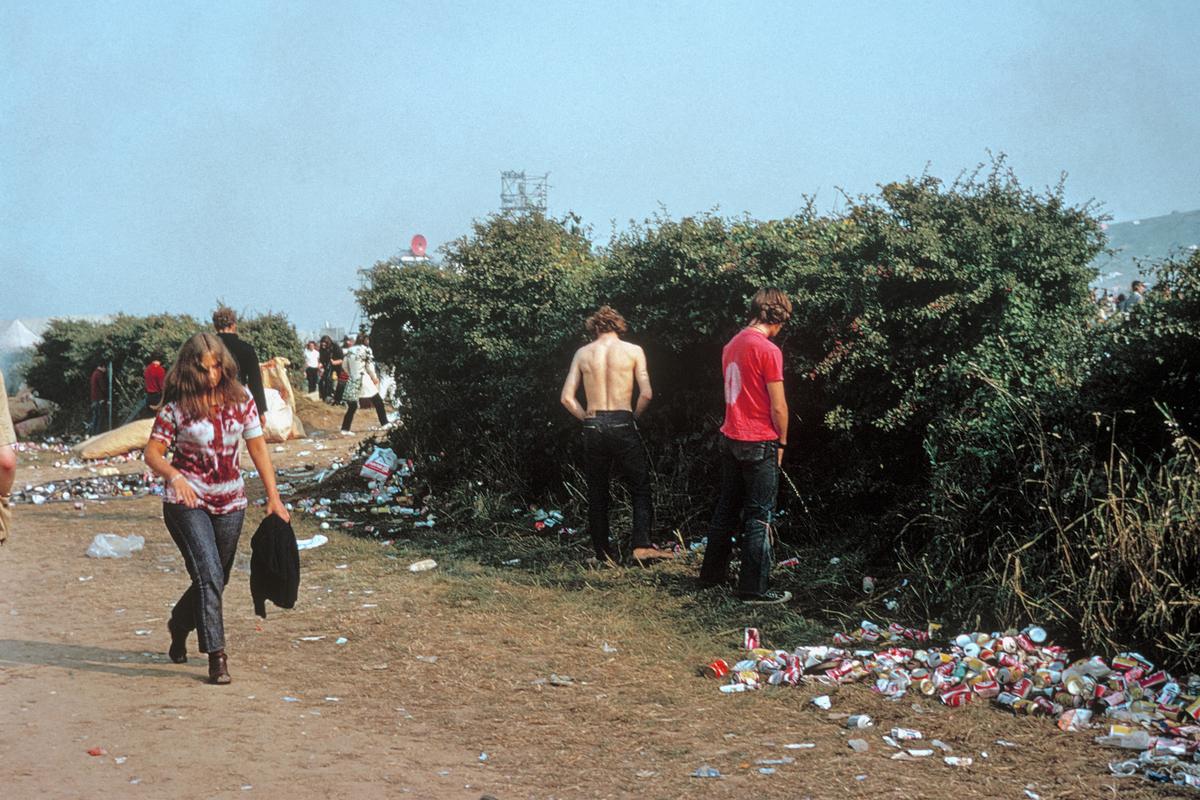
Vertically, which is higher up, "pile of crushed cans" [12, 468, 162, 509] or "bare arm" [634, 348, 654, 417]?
"bare arm" [634, 348, 654, 417]

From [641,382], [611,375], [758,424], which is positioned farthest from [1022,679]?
[611,375]

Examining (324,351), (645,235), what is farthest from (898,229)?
(324,351)

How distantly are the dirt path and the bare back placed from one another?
1.22m

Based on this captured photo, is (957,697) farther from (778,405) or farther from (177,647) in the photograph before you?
(177,647)

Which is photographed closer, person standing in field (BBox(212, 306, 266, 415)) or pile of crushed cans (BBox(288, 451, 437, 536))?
person standing in field (BBox(212, 306, 266, 415))

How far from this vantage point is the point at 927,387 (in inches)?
302

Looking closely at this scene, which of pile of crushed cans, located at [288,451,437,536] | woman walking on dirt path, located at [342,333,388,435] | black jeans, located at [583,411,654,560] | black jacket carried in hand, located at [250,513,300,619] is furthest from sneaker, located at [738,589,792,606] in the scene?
woman walking on dirt path, located at [342,333,388,435]

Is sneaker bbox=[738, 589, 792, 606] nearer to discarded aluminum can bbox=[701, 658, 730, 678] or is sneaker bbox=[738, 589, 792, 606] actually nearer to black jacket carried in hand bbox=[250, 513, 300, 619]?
discarded aluminum can bbox=[701, 658, 730, 678]

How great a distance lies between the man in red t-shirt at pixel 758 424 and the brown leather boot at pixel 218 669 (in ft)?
10.2

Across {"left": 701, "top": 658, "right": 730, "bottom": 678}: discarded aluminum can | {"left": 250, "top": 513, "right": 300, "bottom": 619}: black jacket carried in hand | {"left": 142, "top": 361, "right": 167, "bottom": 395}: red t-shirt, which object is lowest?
{"left": 701, "top": 658, "right": 730, "bottom": 678}: discarded aluminum can

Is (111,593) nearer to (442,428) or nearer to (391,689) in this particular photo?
(391,689)

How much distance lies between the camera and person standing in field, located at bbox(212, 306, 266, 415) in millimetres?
9734

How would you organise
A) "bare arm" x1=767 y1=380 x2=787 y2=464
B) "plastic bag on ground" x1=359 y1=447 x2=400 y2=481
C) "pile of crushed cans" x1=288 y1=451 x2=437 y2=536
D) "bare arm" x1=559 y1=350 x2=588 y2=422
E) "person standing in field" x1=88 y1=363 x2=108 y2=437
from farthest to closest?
"person standing in field" x1=88 y1=363 x2=108 y2=437 < "plastic bag on ground" x1=359 y1=447 x2=400 y2=481 < "pile of crushed cans" x1=288 y1=451 x2=437 y2=536 < "bare arm" x1=559 y1=350 x2=588 y2=422 < "bare arm" x1=767 y1=380 x2=787 y2=464

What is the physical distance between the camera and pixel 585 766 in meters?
4.70
